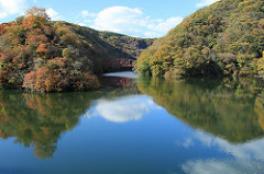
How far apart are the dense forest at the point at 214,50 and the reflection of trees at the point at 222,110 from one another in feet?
76.9

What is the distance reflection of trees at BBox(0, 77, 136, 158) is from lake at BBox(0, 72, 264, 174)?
0.18 feet

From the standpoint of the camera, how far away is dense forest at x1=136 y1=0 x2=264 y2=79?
226 feet

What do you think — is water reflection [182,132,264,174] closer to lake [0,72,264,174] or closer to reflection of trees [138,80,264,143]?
lake [0,72,264,174]

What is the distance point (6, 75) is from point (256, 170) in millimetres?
33056

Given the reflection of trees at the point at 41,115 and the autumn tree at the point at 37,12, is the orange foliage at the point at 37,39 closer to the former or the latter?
the autumn tree at the point at 37,12

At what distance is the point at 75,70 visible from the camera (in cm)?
4059

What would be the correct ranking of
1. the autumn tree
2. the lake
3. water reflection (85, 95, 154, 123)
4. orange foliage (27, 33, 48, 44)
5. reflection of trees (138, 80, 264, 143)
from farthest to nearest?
the autumn tree
orange foliage (27, 33, 48, 44)
water reflection (85, 95, 154, 123)
reflection of trees (138, 80, 264, 143)
the lake

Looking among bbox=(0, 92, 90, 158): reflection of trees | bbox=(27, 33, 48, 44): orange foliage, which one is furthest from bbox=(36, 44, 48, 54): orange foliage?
bbox=(0, 92, 90, 158): reflection of trees

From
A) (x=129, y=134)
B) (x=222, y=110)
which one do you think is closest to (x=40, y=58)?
(x=222, y=110)

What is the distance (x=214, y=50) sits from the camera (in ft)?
254

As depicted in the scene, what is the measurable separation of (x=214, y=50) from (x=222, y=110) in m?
48.5

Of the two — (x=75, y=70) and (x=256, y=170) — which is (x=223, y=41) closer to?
(x=75, y=70)

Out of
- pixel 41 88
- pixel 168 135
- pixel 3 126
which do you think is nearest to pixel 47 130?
pixel 3 126

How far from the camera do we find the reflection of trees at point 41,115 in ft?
70.0
